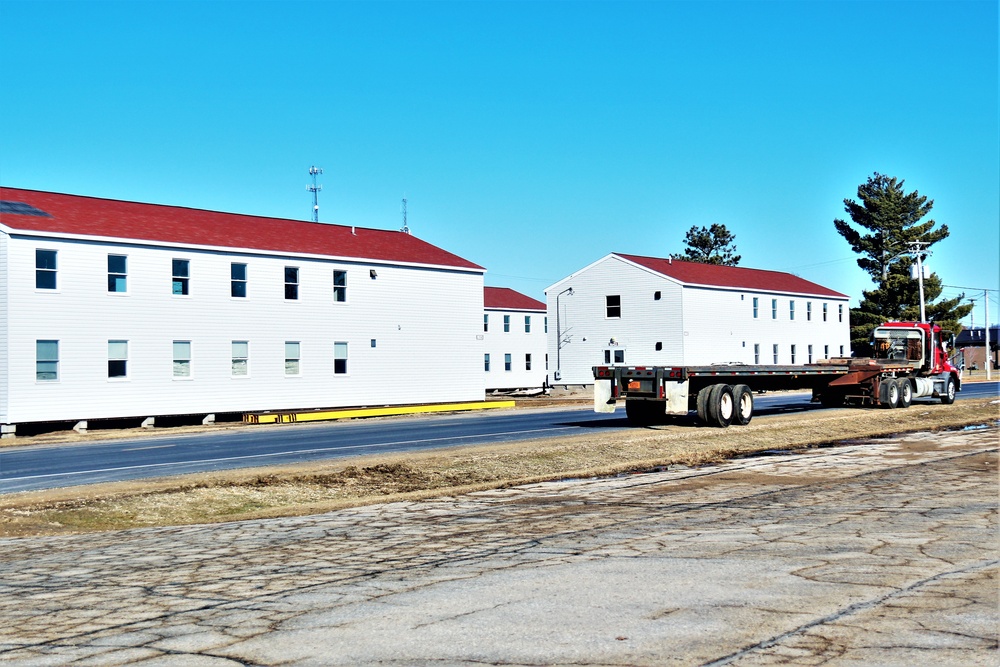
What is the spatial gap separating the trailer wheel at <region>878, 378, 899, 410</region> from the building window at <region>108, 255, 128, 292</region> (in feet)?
84.9

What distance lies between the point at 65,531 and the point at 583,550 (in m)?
6.77

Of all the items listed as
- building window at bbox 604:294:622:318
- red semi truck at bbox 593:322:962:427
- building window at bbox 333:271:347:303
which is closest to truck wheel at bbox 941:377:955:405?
red semi truck at bbox 593:322:962:427

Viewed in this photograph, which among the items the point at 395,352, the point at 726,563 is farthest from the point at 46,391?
the point at 726,563

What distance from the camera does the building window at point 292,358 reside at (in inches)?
1539

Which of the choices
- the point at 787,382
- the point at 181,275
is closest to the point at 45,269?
the point at 181,275

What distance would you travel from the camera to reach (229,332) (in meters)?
37.2

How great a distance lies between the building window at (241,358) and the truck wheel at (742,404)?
62.6ft

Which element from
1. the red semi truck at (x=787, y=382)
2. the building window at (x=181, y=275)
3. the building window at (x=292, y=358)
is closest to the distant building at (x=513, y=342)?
the building window at (x=292, y=358)

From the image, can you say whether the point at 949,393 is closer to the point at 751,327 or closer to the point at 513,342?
the point at 751,327

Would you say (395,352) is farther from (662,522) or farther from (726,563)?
(726,563)

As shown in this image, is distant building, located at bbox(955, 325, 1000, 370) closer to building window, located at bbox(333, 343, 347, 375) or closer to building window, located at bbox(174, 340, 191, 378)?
building window, located at bbox(333, 343, 347, 375)

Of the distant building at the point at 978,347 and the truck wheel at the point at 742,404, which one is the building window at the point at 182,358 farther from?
the distant building at the point at 978,347

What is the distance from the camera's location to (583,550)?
9656mm

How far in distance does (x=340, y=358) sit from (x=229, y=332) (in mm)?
5212
